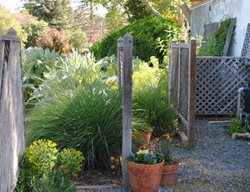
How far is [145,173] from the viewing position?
3916 mm

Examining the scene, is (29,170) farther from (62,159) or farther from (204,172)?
(204,172)

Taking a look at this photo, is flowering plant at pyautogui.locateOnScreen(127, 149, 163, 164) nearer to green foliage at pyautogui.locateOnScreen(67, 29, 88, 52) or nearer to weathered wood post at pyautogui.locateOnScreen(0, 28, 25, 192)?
weathered wood post at pyautogui.locateOnScreen(0, 28, 25, 192)

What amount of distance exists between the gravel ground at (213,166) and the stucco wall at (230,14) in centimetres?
294

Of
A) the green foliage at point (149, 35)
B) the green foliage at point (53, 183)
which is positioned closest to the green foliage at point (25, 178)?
the green foliage at point (53, 183)

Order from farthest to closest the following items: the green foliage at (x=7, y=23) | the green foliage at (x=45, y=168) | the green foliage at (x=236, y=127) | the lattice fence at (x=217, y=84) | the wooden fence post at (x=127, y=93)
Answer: the green foliage at (x=7, y=23), the lattice fence at (x=217, y=84), the green foliage at (x=236, y=127), the wooden fence post at (x=127, y=93), the green foliage at (x=45, y=168)

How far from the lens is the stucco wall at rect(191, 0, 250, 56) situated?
834 cm

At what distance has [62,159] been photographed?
157 inches

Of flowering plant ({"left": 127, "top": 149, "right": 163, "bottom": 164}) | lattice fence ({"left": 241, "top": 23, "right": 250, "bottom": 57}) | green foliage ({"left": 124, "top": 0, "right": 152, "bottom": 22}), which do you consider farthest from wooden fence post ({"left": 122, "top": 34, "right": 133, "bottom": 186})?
green foliage ({"left": 124, "top": 0, "right": 152, "bottom": 22})

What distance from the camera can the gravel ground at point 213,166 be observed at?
4160mm

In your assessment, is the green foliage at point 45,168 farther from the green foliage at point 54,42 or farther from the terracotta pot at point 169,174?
the green foliage at point 54,42

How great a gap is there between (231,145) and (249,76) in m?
2.66

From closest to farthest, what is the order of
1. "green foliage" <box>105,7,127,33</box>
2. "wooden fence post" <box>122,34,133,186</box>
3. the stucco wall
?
"wooden fence post" <box>122,34,133,186</box>, the stucco wall, "green foliage" <box>105,7,127,33</box>

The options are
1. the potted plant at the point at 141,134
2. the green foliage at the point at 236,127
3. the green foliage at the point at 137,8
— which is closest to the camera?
the potted plant at the point at 141,134

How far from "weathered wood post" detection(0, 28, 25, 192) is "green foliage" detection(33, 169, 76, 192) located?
24 cm
